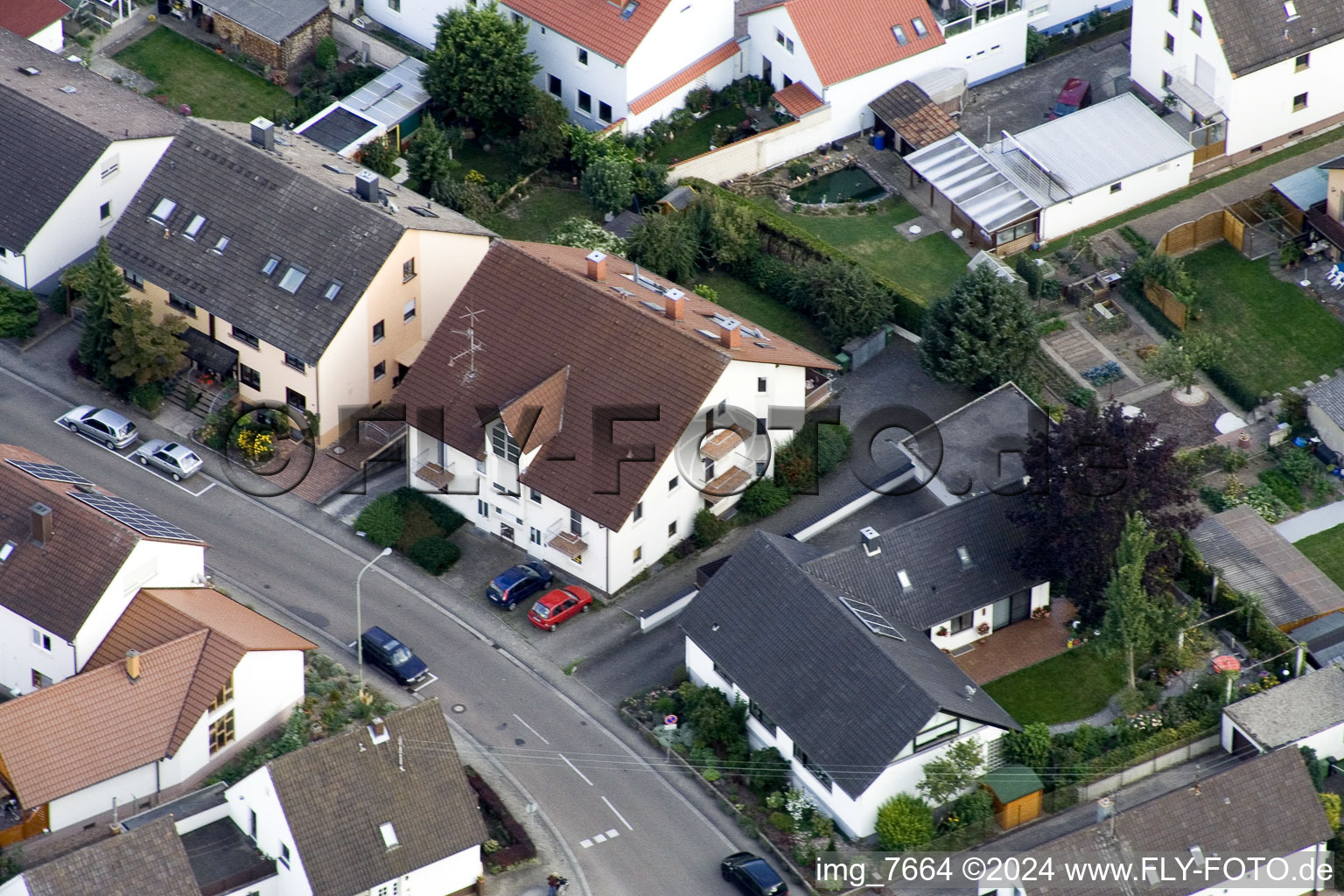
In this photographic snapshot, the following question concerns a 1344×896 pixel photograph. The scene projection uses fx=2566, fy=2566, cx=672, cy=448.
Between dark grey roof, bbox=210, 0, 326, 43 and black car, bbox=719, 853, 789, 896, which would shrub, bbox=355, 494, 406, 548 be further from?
dark grey roof, bbox=210, 0, 326, 43

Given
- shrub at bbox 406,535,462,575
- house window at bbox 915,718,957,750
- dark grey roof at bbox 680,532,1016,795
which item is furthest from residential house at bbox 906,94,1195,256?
house window at bbox 915,718,957,750

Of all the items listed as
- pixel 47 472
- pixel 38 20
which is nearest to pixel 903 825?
pixel 47 472

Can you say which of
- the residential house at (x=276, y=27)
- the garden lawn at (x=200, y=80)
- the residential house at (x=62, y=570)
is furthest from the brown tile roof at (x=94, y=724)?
the residential house at (x=276, y=27)

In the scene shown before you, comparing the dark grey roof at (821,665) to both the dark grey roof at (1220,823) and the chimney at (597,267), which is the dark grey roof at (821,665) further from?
the chimney at (597,267)

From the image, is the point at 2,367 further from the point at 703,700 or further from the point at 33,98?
the point at 703,700

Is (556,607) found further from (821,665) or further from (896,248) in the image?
(896,248)

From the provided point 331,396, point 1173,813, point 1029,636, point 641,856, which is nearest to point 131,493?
point 331,396
